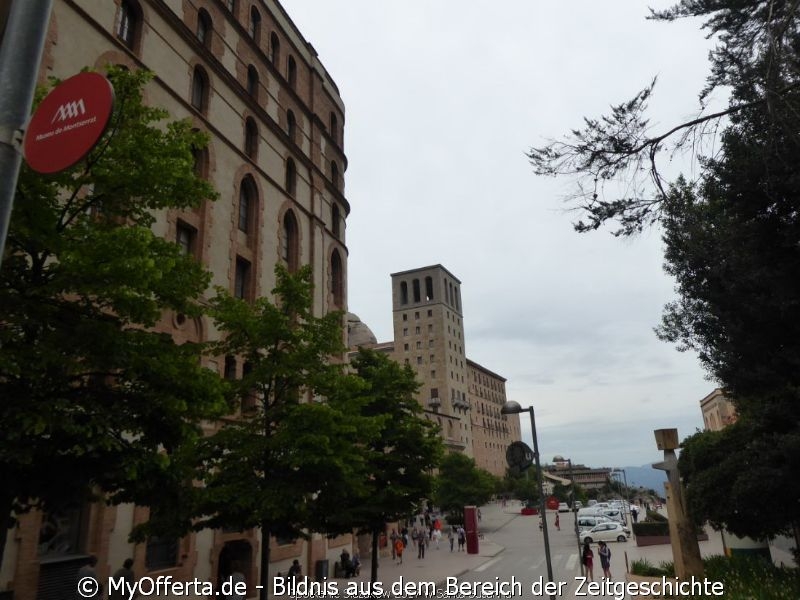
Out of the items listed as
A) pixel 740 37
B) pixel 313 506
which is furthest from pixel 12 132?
pixel 313 506

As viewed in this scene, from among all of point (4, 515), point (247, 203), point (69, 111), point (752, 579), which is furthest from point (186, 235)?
point (752, 579)

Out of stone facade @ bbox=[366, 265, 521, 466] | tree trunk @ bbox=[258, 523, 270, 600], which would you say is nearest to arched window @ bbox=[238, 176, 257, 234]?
tree trunk @ bbox=[258, 523, 270, 600]

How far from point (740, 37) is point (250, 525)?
14.5 m

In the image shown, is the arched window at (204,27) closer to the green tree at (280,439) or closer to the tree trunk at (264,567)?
the green tree at (280,439)

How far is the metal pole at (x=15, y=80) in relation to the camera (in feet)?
11.0

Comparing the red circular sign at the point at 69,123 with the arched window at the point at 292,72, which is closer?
the red circular sign at the point at 69,123

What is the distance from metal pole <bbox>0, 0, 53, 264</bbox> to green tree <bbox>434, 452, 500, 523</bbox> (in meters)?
51.8

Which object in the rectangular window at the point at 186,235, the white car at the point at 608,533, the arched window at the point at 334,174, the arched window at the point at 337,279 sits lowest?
the white car at the point at 608,533

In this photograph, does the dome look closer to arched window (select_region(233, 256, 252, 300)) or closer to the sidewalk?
the sidewalk

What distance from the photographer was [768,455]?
14211 mm

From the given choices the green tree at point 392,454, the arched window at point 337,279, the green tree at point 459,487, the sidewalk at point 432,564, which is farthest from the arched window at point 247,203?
the green tree at point 459,487

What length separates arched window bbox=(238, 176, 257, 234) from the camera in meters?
23.4

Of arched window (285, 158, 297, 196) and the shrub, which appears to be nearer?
the shrub

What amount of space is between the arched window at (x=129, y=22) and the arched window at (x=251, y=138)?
584 cm
